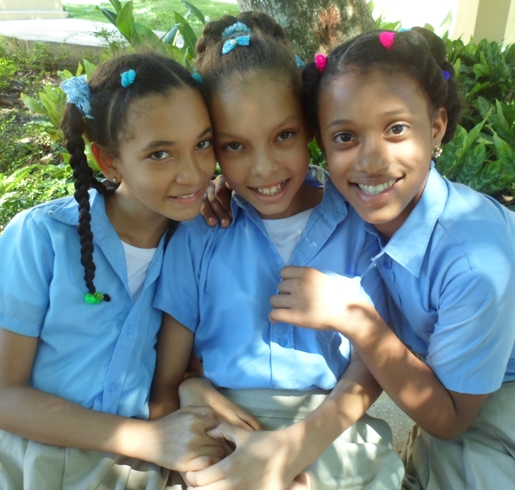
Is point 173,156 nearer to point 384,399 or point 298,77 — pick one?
point 298,77

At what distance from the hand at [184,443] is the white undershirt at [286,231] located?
24.3 inches

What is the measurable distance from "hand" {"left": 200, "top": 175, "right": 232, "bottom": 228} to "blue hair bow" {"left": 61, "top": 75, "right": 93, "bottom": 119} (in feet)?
1.61

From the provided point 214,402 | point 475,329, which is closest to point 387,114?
point 475,329

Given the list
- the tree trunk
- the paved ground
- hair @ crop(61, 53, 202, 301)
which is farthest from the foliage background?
hair @ crop(61, 53, 202, 301)

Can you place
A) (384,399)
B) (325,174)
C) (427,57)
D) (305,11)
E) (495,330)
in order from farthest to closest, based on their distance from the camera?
1. (305,11)
2. (384,399)
3. (325,174)
4. (427,57)
5. (495,330)

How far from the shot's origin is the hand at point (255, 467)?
144 centimetres

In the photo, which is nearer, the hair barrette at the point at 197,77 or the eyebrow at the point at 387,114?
the eyebrow at the point at 387,114

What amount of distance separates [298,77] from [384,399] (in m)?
1.50

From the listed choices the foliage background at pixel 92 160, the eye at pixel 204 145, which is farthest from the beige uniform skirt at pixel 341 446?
the foliage background at pixel 92 160

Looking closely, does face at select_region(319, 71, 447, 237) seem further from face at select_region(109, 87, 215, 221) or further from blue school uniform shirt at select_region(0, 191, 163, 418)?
blue school uniform shirt at select_region(0, 191, 163, 418)

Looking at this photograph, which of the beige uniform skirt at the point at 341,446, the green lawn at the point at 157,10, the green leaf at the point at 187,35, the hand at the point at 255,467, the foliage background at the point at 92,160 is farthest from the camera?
the green lawn at the point at 157,10

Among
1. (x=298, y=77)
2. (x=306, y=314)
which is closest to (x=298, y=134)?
(x=298, y=77)

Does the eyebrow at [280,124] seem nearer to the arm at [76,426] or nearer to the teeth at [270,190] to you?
the teeth at [270,190]

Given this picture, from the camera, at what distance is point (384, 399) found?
2.43 meters
